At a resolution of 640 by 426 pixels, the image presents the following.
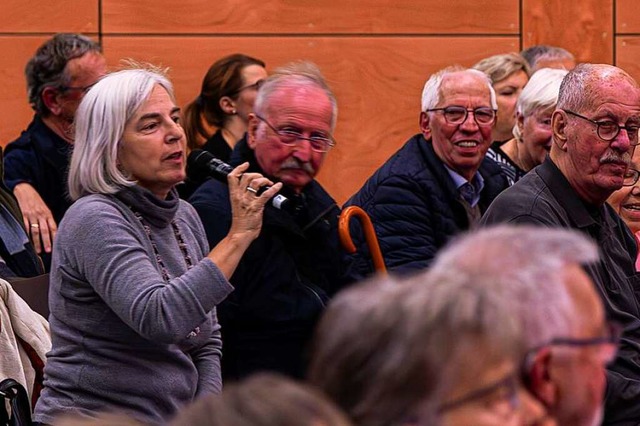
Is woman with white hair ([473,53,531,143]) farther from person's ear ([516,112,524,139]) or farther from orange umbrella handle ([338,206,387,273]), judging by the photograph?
orange umbrella handle ([338,206,387,273])

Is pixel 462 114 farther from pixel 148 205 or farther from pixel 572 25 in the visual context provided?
pixel 572 25

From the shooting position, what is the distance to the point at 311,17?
18.5ft

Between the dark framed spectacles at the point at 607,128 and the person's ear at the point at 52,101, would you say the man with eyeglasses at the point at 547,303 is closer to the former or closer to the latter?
the dark framed spectacles at the point at 607,128

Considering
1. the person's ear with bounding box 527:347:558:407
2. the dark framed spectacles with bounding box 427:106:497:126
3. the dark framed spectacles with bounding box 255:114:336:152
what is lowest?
the dark framed spectacles with bounding box 427:106:497:126

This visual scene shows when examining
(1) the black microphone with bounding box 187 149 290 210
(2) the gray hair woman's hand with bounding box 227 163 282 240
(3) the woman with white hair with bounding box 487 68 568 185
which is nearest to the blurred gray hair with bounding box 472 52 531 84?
(3) the woman with white hair with bounding box 487 68 568 185

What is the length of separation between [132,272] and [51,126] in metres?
1.84

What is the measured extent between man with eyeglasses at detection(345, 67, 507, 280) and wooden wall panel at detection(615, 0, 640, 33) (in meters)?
1.70

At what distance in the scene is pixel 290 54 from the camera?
561cm

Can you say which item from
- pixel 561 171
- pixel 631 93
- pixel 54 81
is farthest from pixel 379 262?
pixel 54 81

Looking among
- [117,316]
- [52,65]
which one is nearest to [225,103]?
[52,65]

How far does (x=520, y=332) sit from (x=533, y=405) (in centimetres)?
12

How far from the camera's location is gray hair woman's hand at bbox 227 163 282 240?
3018 millimetres

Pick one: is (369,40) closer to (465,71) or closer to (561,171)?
(465,71)

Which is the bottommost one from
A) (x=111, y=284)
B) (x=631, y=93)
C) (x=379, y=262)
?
(x=379, y=262)
